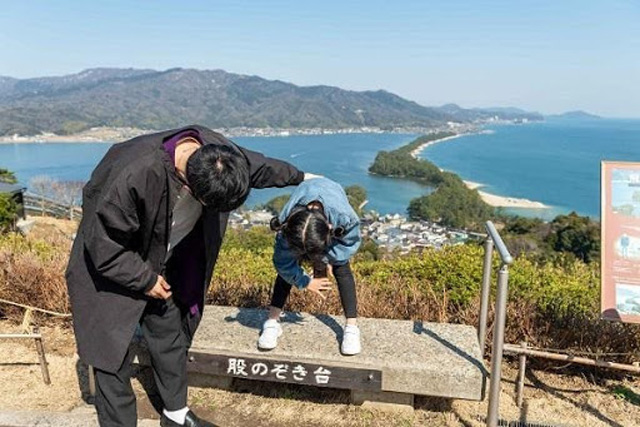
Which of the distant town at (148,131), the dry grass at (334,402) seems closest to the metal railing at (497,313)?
the dry grass at (334,402)

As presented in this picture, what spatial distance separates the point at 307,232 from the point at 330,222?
0.79ft

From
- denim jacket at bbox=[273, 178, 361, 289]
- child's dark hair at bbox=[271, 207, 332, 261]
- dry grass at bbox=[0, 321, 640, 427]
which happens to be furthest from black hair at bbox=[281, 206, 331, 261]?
dry grass at bbox=[0, 321, 640, 427]

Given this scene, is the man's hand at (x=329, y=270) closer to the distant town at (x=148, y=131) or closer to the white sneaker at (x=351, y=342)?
the white sneaker at (x=351, y=342)

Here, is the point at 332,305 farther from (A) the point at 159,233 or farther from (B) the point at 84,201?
(B) the point at 84,201

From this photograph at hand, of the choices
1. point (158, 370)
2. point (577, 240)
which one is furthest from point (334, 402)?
point (577, 240)

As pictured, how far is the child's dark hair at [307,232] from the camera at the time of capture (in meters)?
2.16

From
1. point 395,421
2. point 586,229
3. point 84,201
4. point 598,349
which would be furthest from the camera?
point 586,229

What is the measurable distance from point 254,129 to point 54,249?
6562 inches

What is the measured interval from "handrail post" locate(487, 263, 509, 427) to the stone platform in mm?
241

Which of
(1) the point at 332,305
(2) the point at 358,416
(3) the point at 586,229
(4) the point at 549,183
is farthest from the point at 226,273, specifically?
(4) the point at 549,183

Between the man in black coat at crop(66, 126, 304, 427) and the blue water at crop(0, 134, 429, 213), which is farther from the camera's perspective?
the blue water at crop(0, 134, 429, 213)

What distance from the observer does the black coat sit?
5.95ft

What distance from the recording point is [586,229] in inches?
822

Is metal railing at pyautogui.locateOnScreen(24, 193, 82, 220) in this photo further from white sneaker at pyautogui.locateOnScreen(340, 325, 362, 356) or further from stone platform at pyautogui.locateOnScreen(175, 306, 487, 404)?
white sneaker at pyautogui.locateOnScreen(340, 325, 362, 356)
